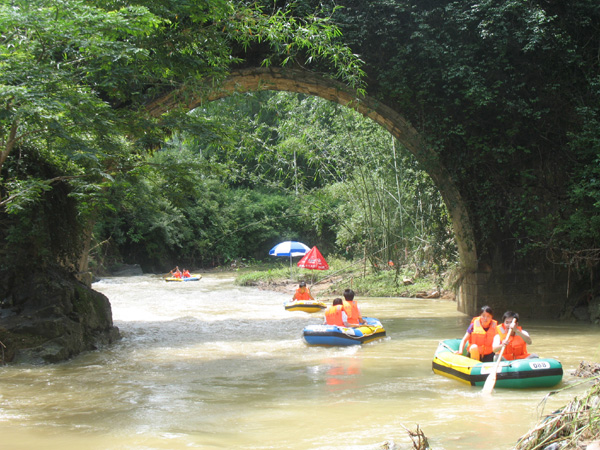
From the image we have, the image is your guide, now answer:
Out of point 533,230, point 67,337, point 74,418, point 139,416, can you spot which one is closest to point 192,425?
point 139,416

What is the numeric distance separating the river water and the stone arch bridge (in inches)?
23.0

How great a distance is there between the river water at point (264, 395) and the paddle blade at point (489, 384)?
11 centimetres

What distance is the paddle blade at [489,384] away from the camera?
21.0 ft

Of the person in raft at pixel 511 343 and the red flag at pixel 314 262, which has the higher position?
the red flag at pixel 314 262

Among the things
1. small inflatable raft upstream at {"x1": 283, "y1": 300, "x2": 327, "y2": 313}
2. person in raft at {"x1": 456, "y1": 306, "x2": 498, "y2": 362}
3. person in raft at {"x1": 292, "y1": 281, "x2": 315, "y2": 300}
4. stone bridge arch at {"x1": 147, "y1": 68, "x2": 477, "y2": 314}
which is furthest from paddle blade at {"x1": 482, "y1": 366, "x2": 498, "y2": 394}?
person in raft at {"x1": 292, "y1": 281, "x2": 315, "y2": 300}

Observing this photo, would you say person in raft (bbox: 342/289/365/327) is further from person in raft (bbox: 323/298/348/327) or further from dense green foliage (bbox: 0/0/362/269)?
dense green foliage (bbox: 0/0/362/269)

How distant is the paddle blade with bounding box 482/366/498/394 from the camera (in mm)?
6387

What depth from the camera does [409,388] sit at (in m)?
6.72

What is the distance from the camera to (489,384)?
21.1 ft

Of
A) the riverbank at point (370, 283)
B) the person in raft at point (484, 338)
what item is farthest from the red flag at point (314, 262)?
the person in raft at point (484, 338)

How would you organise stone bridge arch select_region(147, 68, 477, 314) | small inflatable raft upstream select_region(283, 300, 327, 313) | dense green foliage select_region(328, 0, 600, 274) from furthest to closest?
small inflatable raft upstream select_region(283, 300, 327, 313)
stone bridge arch select_region(147, 68, 477, 314)
dense green foliage select_region(328, 0, 600, 274)

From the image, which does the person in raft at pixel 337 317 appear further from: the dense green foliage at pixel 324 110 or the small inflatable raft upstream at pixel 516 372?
the small inflatable raft upstream at pixel 516 372

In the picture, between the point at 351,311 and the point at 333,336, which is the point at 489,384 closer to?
the point at 333,336

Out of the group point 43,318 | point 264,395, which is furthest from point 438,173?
point 43,318
